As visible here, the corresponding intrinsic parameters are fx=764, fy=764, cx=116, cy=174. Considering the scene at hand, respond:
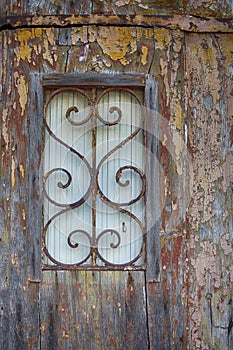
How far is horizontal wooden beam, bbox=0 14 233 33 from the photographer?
3.51 m

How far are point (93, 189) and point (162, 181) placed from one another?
0.32 meters

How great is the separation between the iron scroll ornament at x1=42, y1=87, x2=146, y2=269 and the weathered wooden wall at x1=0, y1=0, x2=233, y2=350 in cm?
6

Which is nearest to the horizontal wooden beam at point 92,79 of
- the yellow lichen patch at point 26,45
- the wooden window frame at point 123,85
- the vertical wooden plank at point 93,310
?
the wooden window frame at point 123,85

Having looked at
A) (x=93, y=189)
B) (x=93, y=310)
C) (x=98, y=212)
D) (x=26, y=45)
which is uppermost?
(x=26, y=45)

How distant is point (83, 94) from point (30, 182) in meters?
0.47

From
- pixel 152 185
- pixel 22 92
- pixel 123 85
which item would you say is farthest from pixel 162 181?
pixel 22 92

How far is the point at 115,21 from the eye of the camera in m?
3.51

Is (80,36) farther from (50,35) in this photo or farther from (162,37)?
(162,37)

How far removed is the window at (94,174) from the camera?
346cm

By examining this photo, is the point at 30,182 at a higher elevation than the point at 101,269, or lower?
higher

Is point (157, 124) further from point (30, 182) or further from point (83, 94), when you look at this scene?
point (30, 182)

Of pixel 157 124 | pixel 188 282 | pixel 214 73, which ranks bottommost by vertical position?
pixel 188 282

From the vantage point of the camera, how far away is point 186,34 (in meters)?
3.54

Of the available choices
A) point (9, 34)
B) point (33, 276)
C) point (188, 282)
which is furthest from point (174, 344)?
point (9, 34)
